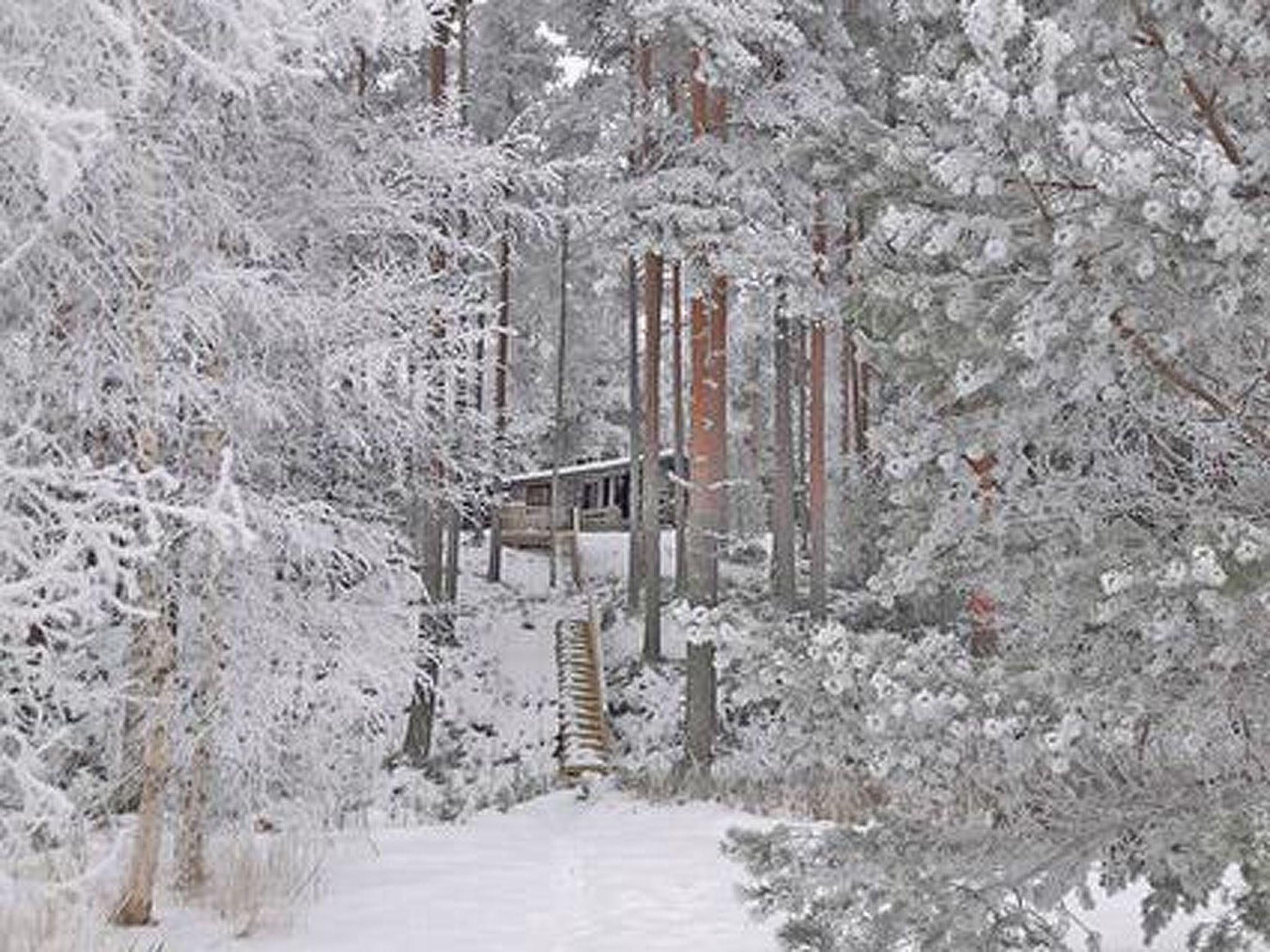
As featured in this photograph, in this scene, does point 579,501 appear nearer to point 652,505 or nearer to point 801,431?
point 801,431

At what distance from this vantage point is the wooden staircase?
1692cm

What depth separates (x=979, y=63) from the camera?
430 centimetres

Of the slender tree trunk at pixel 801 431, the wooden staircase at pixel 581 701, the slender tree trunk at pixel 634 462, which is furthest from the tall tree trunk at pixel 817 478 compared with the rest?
the slender tree trunk at pixel 634 462

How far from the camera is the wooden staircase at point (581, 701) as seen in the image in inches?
666

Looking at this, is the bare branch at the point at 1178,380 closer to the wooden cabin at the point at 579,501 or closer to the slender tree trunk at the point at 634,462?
the slender tree trunk at the point at 634,462

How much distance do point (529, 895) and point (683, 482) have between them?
240 inches

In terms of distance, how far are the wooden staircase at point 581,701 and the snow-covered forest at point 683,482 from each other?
1.69 ft

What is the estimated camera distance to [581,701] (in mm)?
20250

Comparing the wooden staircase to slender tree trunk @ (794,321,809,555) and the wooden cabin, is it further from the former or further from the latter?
the wooden cabin

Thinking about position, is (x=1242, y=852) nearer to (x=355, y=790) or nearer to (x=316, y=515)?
(x=316, y=515)

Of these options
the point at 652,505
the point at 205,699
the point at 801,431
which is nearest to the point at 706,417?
the point at 652,505

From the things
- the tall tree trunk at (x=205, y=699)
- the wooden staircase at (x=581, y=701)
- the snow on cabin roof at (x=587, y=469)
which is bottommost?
the wooden staircase at (x=581, y=701)

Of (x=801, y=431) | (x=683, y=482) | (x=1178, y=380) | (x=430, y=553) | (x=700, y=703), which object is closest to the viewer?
(x=1178, y=380)

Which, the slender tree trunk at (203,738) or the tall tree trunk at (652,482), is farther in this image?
the tall tree trunk at (652,482)
